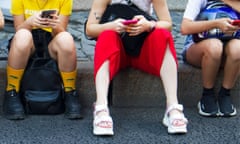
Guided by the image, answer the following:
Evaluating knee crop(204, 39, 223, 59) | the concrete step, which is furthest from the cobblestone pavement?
knee crop(204, 39, 223, 59)

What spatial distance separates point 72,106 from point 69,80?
0.16 m

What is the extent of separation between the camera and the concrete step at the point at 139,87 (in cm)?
379

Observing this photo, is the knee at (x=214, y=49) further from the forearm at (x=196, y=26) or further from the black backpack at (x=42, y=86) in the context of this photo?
the black backpack at (x=42, y=86)

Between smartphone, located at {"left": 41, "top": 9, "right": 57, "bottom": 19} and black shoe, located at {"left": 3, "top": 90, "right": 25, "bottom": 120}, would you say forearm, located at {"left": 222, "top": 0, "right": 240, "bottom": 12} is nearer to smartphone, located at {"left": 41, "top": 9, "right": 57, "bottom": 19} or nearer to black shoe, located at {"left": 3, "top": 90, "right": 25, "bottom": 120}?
smartphone, located at {"left": 41, "top": 9, "right": 57, "bottom": 19}

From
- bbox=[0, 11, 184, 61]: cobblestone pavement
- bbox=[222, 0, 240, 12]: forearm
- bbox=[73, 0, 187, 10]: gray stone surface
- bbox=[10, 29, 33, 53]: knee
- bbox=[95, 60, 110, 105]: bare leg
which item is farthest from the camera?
bbox=[73, 0, 187, 10]: gray stone surface

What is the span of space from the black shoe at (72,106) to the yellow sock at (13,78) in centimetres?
31

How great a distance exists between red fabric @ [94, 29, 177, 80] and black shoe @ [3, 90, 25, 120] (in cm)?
54

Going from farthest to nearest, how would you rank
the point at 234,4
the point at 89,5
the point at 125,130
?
1. the point at 89,5
2. the point at 234,4
3. the point at 125,130

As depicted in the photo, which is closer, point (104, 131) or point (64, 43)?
point (104, 131)

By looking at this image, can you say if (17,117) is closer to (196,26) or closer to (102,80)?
(102,80)

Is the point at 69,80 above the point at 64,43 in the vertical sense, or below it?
below

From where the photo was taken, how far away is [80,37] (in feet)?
16.5

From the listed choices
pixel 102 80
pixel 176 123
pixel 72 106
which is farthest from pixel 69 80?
pixel 176 123

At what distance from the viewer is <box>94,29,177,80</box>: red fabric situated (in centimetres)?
344
